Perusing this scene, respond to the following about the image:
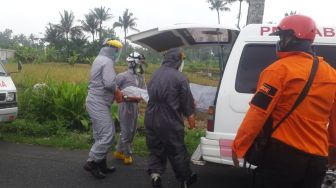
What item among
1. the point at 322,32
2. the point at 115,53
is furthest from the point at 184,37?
the point at 322,32

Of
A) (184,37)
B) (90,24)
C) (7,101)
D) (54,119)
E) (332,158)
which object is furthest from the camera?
(90,24)

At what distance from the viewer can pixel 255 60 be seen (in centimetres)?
456

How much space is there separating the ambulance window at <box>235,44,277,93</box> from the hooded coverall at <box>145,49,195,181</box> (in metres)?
0.59

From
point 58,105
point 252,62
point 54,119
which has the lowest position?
point 54,119

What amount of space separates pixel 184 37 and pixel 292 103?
106 inches

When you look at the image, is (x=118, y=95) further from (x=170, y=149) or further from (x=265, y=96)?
(x=265, y=96)

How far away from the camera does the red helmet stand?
287cm

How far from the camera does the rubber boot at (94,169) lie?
5473 millimetres

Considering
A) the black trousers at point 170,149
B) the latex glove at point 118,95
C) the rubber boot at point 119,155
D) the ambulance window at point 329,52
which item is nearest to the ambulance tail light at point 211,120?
the black trousers at point 170,149

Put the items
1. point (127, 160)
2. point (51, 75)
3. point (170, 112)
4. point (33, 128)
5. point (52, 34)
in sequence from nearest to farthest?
point (170, 112) < point (127, 160) < point (33, 128) < point (51, 75) < point (52, 34)

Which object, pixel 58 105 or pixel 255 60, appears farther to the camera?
pixel 58 105

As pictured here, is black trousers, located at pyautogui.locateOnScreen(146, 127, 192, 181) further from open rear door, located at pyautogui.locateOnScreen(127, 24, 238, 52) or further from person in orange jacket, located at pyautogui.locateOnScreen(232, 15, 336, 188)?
person in orange jacket, located at pyautogui.locateOnScreen(232, 15, 336, 188)

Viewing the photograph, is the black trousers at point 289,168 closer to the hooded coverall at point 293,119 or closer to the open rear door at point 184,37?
the hooded coverall at point 293,119

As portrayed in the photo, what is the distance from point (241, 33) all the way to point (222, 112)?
0.84 metres
